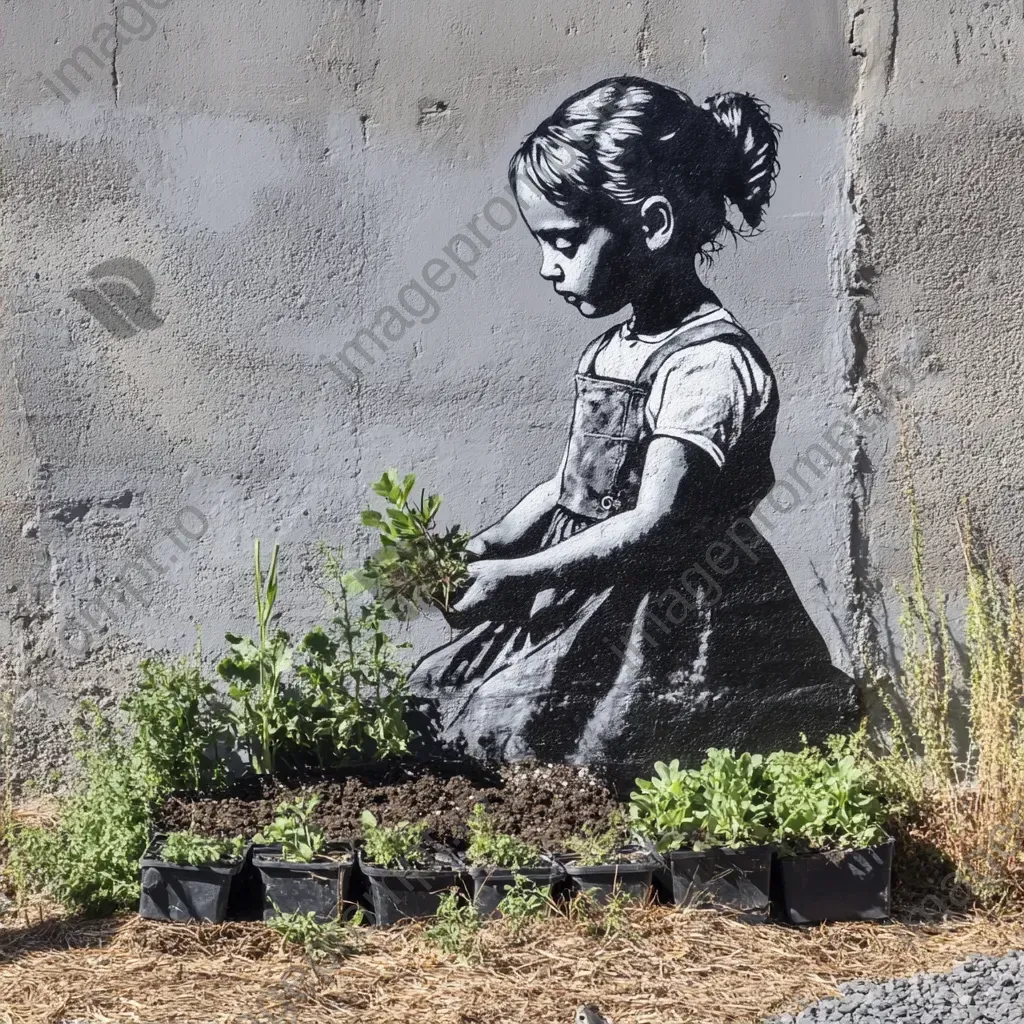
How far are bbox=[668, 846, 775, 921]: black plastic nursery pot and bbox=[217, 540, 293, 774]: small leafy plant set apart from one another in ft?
4.87

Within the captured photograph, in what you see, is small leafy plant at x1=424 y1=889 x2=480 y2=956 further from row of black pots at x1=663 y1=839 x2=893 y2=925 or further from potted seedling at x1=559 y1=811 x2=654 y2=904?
row of black pots at x1=663 y1=839 x2=893 y2=925

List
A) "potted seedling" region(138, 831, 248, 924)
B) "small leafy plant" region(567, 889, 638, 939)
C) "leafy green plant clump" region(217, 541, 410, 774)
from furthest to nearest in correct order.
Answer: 1. "leafy green plant clump" region(217, 541, 410, 774)
2. "potted seedling" region(138, 831, 248, 924)
3. "small leafy plant" region(567, 889, 638, 939)

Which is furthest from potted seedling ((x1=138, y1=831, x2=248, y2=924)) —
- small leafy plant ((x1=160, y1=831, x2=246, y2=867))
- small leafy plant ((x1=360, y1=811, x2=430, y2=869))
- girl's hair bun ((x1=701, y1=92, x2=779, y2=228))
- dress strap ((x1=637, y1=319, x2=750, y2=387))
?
girl's hair bun ((x1=701, y1=92, x2=779, y2=228))

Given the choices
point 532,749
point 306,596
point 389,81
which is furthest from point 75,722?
point 389,81

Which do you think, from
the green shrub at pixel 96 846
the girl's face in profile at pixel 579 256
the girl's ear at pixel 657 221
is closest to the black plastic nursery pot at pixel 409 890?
the green shrub at pixel 96 846

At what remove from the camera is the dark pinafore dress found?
4152 mm

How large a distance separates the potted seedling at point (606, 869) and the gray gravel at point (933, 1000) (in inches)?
25.5

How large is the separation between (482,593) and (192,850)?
57.5 inches

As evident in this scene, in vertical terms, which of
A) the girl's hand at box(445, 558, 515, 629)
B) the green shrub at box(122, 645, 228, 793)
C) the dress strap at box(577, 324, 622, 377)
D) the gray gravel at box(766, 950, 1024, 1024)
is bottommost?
the gray gravel at box(766, 950, 1024, 1024)

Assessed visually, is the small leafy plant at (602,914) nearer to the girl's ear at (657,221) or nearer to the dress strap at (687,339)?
the dress strap at (687,339)

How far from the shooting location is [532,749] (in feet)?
13.6

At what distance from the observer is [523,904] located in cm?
320

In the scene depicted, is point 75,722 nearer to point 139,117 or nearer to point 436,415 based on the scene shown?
point 436,415

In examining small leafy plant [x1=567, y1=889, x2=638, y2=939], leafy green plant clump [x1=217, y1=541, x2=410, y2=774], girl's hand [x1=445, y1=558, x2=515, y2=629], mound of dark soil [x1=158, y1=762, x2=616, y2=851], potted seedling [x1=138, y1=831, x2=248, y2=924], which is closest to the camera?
small leafy plant [x1=567, y1=889, x2=638, y2=939]
